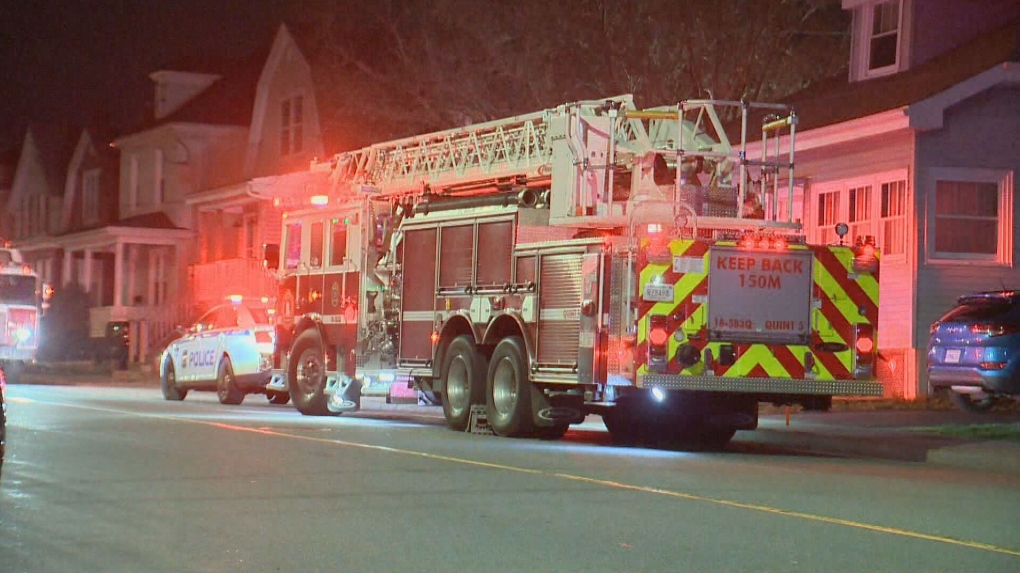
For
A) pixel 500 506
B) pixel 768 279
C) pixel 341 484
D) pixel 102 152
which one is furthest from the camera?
pixel 102 152

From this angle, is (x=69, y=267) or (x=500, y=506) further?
(x=69, y=267)

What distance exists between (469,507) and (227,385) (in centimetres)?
1424

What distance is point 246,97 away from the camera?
4753 centimetres

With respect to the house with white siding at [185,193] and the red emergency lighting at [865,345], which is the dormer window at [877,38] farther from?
the house with white siding at [185,193]

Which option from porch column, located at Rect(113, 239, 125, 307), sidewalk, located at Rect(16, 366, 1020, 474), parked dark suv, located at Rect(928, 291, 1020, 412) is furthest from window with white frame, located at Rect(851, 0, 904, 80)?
porch column, located at Rect(113, 239, 125, 307)

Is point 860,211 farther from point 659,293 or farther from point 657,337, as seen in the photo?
point 657,337

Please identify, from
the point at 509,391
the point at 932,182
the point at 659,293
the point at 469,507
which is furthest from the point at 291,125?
the point at 469,507

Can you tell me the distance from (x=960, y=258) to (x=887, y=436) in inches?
313

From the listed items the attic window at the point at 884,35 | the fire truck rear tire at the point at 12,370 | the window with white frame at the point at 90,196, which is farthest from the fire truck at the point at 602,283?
the window with white frame at the point at 90,196

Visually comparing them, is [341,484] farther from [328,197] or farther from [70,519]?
[328,197]

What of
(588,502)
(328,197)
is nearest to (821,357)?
(588,502)

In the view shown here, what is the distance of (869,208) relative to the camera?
83.1ft

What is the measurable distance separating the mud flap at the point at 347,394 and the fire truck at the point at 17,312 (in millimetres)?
14965

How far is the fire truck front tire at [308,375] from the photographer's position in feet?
69.3
